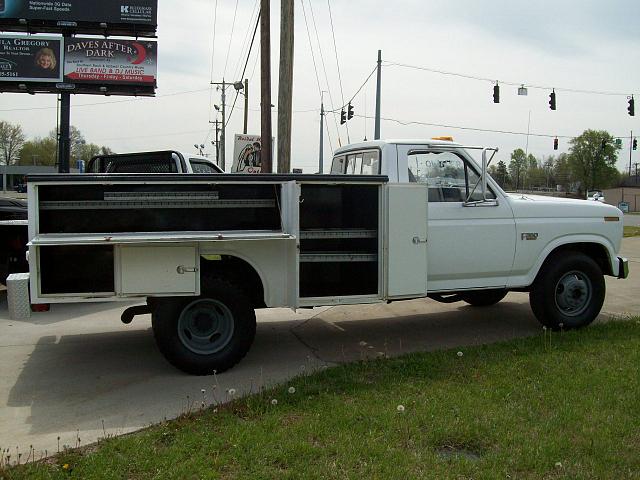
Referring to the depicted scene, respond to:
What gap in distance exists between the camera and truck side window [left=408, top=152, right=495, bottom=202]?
623cm

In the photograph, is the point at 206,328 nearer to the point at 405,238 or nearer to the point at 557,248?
the point at 405,238

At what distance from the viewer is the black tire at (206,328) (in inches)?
205

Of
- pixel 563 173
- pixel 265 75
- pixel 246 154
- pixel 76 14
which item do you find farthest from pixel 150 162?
pixel 563 173

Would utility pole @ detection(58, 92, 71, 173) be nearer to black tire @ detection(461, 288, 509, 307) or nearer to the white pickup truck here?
black tire @ detection(461, 288, 509, 307)

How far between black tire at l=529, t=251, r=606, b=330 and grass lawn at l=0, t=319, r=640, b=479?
1319mm

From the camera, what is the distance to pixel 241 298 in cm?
533

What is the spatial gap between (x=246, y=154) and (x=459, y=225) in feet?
42.2

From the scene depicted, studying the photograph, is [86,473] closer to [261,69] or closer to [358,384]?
[358,384]

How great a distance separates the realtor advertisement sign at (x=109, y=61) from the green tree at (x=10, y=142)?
255ft

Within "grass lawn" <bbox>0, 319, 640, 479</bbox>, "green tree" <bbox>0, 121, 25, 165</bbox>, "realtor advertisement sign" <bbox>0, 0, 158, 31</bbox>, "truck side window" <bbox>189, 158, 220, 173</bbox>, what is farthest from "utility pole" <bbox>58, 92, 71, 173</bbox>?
"green tree" <bbox>0, 121, 25, 165</bbox>

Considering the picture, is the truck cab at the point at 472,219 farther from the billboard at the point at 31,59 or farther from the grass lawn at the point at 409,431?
the billboard at the point at 31,59

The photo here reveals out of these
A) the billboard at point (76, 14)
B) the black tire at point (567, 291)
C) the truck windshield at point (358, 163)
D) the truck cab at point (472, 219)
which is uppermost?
the billboard at point (76, 14)

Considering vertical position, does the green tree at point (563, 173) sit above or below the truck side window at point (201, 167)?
above

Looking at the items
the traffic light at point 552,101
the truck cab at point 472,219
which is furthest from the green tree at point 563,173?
the truck cab at point 472,219
